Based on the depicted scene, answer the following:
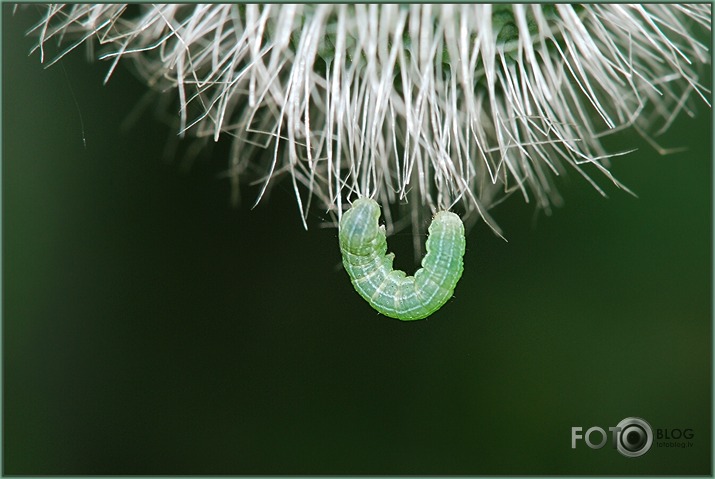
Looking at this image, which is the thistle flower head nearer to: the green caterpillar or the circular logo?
A: the green caterpillar

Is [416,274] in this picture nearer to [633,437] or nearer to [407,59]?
[407,59]

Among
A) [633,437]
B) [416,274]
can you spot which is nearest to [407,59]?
[416,274]

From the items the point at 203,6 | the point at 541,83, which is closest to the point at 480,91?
the point at 541,83

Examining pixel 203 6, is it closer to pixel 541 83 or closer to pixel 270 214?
pixel 541 83

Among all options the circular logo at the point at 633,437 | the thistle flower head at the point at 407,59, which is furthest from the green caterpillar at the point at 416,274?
the circular logo at the point at 633,437

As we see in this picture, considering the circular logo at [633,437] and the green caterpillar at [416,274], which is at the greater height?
the green caterpillar at [416,274]

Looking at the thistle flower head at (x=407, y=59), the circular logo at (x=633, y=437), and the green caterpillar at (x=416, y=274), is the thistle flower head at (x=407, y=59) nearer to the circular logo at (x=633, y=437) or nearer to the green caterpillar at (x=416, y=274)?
the green caterpillar at (x=416, y=274)

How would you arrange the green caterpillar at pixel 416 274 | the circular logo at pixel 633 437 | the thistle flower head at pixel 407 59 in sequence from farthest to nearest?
the circular logo at pixel 633 437, the green caterpillar at pixel 416 274, the thistle flower head at pixel 407 59
